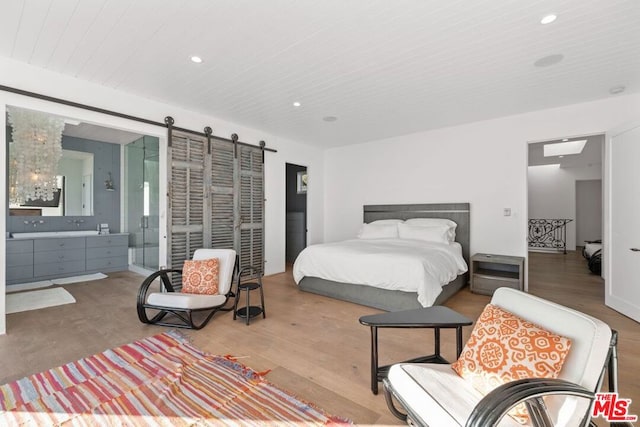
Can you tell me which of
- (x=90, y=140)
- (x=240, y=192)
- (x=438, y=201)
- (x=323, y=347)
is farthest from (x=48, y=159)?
(x=438, y=201)

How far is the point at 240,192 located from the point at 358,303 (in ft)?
8.56

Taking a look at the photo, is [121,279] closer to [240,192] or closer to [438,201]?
[240,192]

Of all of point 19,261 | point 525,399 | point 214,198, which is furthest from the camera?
point 19,261

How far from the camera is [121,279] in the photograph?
5129mm

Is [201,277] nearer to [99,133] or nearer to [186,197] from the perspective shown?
A: [186,197]

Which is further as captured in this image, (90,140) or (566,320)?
(90,140)

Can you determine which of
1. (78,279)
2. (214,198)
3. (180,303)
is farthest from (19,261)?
(180,303)

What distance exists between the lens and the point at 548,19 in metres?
2.18

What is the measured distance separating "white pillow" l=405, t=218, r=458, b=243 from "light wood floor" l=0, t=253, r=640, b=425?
94 centimetres

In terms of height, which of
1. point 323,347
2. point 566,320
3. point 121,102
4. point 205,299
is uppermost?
point 121,102

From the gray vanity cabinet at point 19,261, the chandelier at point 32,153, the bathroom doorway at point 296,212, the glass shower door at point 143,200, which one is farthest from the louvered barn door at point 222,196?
the gray vanity cabinet at point 19,261

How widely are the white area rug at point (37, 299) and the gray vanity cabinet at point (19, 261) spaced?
806 mm

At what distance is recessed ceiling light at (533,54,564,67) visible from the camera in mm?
2719

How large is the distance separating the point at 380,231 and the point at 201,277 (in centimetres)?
302
